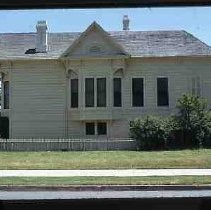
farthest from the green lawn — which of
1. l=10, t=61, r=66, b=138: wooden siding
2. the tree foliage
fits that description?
l=10, t=61, r=66, b=138: wooden siding

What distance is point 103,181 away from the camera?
17203 mm

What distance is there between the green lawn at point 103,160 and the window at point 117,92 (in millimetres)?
9448

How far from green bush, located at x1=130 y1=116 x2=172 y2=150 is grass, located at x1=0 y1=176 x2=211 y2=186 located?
50.0ft

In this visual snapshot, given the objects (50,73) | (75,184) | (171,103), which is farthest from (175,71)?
(75,184)

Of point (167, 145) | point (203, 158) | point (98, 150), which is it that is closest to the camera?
point (203, 158)

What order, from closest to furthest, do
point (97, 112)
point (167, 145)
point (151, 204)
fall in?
point (151, 204) → point (167, 145) → point (97, 112)

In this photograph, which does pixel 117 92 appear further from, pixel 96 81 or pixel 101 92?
pixel 96 81

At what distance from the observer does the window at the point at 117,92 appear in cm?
3966

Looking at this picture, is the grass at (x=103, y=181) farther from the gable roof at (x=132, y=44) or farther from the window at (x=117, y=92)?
the window at (x=117, y=92)

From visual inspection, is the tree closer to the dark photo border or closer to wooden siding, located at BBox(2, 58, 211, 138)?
wooden siding, located at BBox(2, 58, 211, 138)

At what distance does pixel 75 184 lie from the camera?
648 inches

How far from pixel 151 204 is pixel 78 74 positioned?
34.8 m

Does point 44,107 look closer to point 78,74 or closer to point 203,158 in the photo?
point 78,74

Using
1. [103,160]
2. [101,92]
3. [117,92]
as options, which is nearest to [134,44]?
[117,92]
